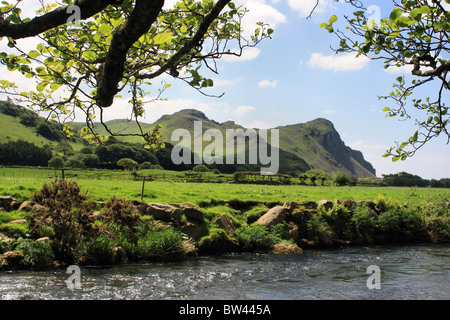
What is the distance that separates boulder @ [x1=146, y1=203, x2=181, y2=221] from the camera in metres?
18.0

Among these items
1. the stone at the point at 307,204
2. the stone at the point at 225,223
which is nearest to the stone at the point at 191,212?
the stone at the point at 225,223

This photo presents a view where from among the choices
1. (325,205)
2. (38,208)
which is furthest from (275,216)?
(38,208)

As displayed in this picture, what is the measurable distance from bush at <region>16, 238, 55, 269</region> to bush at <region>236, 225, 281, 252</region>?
993cm

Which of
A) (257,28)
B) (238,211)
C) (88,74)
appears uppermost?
(257,28)

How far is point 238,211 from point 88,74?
2006 cm

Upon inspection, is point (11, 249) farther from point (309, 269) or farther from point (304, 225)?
point (304, 225)

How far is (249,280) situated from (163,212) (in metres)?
7.14

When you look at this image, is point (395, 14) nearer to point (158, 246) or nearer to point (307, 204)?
point (158, 246)

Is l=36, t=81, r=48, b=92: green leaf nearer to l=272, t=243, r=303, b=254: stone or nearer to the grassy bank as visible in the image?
the grassy bank

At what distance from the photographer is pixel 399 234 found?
24.7 meters

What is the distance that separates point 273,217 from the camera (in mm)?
21000

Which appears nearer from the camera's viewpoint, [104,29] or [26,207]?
[104,29]

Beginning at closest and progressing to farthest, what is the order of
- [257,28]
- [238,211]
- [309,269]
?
[257,28], [309,269], [238,211]
